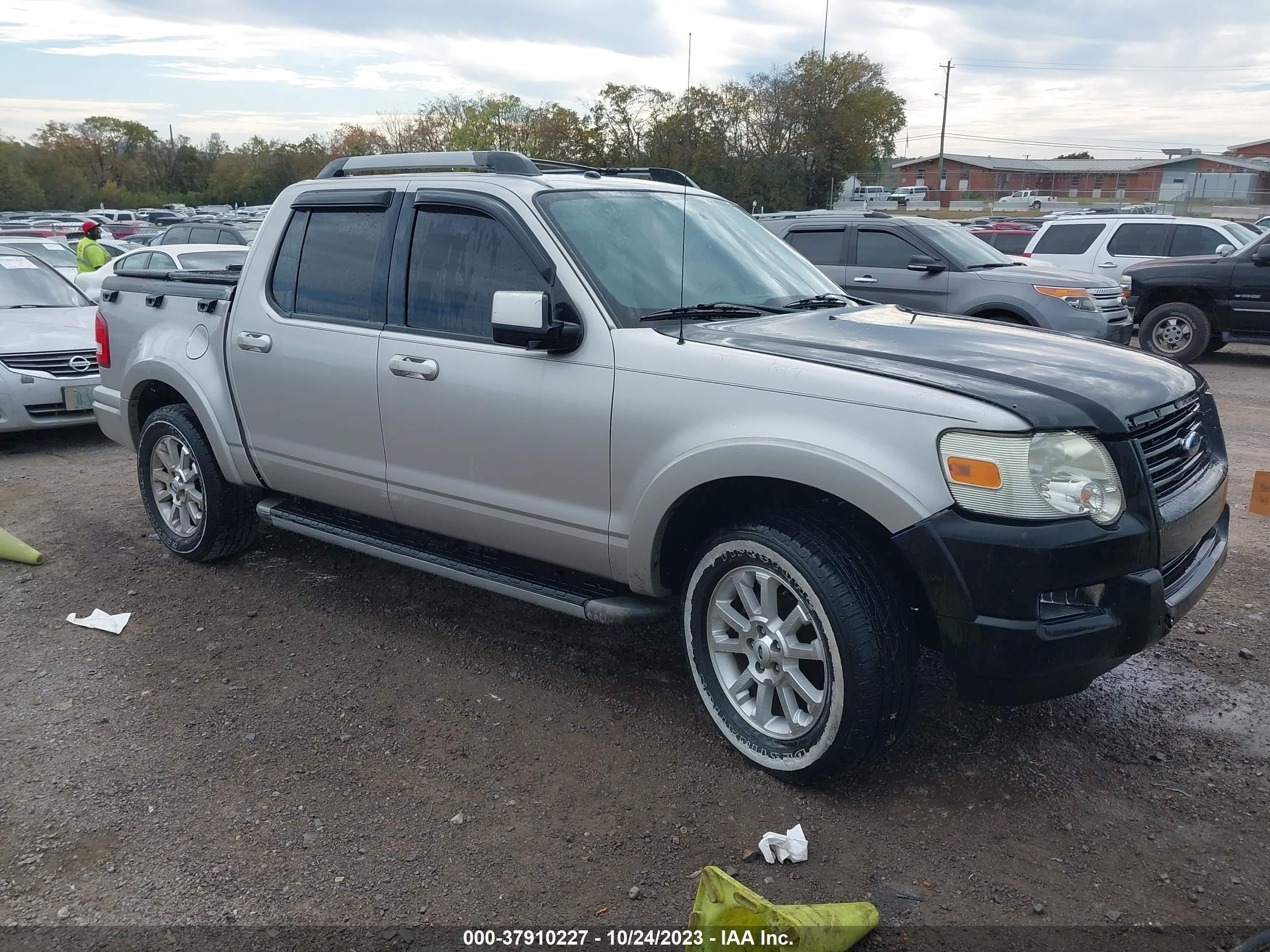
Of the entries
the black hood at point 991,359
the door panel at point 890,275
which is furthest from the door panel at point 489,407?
the door panel at point 890,275

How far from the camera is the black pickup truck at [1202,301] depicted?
12.0 m

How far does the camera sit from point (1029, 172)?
74000 mm

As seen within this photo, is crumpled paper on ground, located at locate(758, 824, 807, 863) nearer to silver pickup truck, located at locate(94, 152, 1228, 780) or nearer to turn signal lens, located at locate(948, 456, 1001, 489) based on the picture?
silver pickup truck, located at locate(94, 152, 1228, 780)

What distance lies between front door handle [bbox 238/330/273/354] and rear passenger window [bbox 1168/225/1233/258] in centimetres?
1360

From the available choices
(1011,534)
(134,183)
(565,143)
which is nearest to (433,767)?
(1011,534)

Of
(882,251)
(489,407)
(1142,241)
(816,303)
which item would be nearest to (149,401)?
(489,407)

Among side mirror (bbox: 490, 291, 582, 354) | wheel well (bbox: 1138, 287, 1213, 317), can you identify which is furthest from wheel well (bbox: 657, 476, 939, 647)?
wheel well (bbox: 1138, 287, 1213, 317)

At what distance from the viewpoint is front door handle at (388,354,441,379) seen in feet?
13.4

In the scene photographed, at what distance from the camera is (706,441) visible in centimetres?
335

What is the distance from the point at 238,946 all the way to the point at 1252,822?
2.96 meters

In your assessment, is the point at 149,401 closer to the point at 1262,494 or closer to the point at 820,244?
the point at 1262,494

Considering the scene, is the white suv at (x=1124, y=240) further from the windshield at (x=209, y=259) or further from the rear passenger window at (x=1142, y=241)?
the windshield at (x=209, y=259)

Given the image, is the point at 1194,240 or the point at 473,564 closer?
the point at 473,564

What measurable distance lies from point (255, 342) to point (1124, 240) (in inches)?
538
